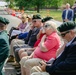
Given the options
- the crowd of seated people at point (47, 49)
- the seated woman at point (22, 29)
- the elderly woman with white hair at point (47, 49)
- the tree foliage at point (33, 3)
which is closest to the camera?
the crowd of seated people at point (47, 49)

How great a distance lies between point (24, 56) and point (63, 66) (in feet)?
8.16

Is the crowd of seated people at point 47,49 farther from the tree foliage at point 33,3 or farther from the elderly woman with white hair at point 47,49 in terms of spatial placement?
the tree foliage at point 33,3

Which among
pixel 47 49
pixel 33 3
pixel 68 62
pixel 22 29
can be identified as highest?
pixel 68 62

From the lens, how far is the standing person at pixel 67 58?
4215mm

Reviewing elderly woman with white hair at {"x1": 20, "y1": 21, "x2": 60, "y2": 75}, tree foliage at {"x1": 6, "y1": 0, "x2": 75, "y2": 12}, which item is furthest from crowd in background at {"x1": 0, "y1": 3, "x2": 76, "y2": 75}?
tree foliage at {"x1": 6, "y1": 0, "x2": 75, "y2": 12}

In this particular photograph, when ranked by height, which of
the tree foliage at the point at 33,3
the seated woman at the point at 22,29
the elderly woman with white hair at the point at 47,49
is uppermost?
the elderly woman with white hair at the point at 47,49

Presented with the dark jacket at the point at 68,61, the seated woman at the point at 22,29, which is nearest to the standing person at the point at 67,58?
the dark jacket at the point at 68,61

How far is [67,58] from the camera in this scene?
426cm

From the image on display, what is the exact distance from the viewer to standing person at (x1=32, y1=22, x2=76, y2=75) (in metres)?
4.21

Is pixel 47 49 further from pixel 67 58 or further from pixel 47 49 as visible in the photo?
pixel 67 58

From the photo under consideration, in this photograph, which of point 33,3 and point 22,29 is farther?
point 33,3

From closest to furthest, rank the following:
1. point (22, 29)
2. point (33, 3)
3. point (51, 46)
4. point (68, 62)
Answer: point (68, 62) < point (51, 46) < point (22, 29) < point (33, 3)

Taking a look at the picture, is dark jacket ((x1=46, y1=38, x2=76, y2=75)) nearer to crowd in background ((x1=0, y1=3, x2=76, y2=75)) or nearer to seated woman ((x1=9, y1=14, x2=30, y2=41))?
crowd in background ((x1=0, y1=3, x2=76, y2=75))

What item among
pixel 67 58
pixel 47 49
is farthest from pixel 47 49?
pixel 67 58
